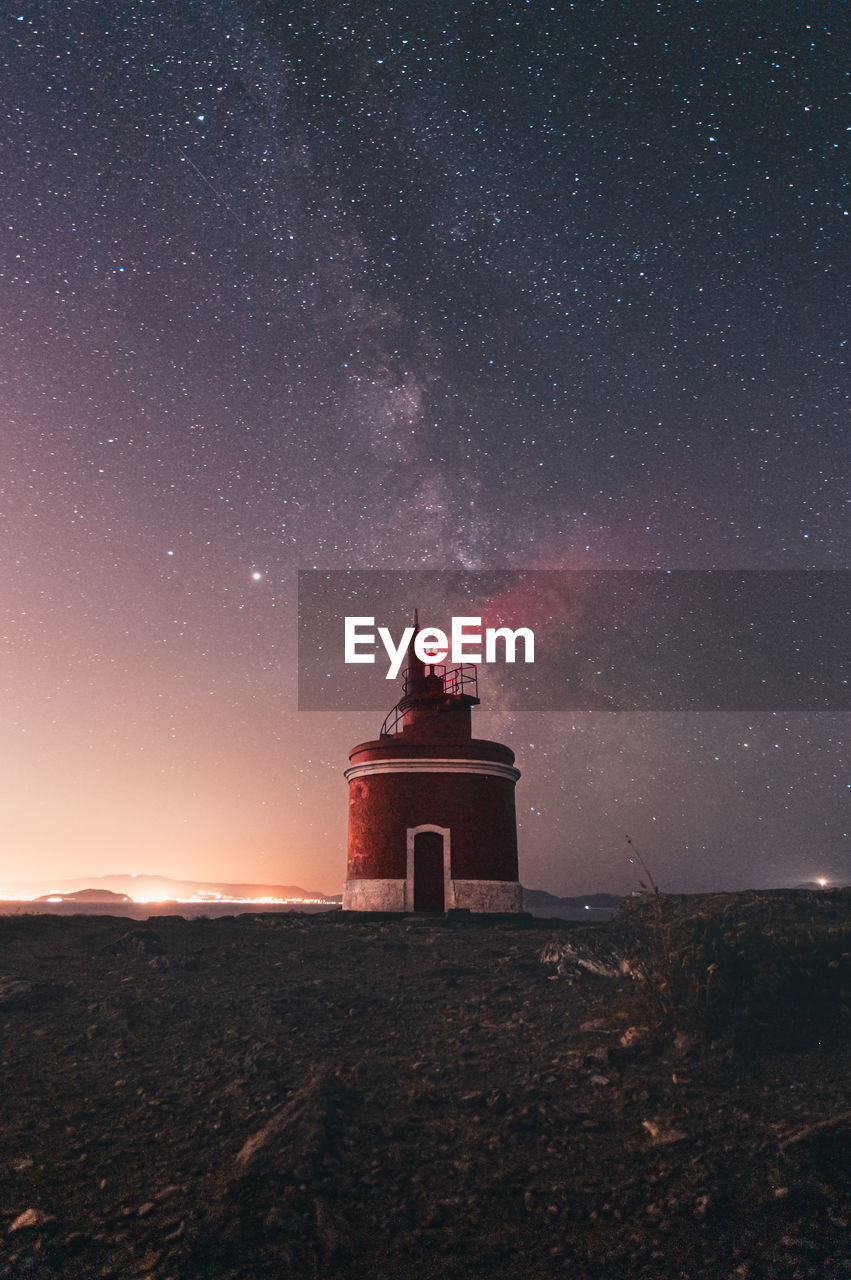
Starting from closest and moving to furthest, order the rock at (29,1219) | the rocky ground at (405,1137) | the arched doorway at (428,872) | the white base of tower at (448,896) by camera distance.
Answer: the rocky ground at (405,1137) < the rock at (29,1219) < the white base of tower at (448,896) < the arched doorway at (428,872)

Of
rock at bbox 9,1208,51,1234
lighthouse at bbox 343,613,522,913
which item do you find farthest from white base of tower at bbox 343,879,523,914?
rock at bbox 9,1208,51,1234

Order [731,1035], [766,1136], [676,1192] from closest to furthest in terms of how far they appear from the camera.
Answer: [676,1192] < [766,1136] < [731,1035]

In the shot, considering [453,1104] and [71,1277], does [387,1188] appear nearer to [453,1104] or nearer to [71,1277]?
[453,1104]

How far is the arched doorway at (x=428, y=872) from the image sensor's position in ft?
66.6

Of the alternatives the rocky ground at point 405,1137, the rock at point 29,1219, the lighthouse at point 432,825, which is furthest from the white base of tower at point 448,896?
the rock at point 29,1219

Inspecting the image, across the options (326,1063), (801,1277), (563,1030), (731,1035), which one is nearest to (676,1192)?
(801,1277)

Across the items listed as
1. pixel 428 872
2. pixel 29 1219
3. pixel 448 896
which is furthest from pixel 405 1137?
pixel 428 872

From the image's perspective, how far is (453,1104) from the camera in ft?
26.5

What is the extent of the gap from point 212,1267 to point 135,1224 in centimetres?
90

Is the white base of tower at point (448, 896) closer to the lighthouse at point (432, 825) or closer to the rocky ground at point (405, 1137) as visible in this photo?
the lighthouse at point (432, 825)

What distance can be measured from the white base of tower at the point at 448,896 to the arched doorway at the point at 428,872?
0.27 m

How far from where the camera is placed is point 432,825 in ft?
67.9

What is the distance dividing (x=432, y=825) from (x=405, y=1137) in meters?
13.3

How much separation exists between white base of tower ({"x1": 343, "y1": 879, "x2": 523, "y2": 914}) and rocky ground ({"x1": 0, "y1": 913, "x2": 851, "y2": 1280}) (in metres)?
7.67
